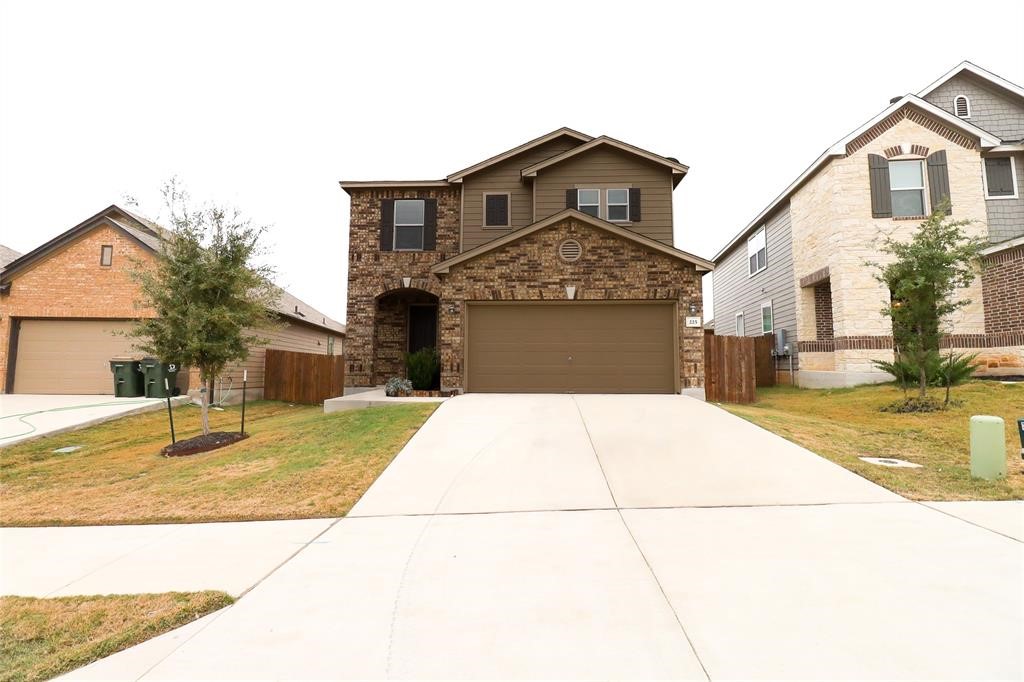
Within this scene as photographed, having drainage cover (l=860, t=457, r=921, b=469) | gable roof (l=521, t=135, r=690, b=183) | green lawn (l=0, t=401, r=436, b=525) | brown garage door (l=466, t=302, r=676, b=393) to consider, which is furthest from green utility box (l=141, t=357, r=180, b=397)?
drainage cover (l=860, t=457, r=921, b=469)

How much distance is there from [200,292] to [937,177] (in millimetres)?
20741

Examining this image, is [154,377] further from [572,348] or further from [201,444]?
[572,348]

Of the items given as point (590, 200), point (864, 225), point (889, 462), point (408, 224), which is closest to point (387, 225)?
point (408, 224)

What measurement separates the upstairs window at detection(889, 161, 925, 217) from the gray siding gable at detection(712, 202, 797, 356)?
335 cm

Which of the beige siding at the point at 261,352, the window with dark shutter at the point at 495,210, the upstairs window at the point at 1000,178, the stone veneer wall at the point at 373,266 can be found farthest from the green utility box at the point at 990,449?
the upstairs window at the point at 1000,178

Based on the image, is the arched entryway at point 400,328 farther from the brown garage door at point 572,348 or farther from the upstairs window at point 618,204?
the upstairs window at point 618,204

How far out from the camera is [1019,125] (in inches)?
682

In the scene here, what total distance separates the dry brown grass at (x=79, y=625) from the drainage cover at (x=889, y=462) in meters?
8.13

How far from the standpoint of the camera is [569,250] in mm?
12852

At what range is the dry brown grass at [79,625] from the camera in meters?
2.82

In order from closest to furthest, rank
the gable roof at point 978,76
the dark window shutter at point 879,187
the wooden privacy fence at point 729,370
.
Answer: the wooden privacy fence at point 729,370 → the dark window shutter at point 879,187 → the gable roof at point 978,76

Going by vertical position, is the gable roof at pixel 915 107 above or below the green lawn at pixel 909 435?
above

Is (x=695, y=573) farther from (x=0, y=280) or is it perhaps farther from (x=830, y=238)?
(x=0, y=280)

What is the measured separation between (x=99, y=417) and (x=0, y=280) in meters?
7.94
